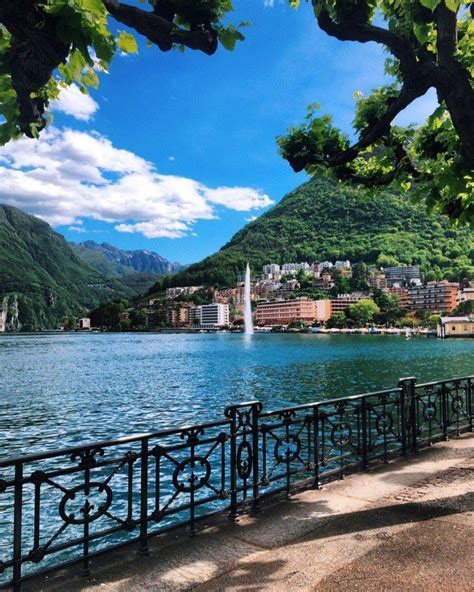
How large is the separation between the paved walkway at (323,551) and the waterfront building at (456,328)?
478 feet

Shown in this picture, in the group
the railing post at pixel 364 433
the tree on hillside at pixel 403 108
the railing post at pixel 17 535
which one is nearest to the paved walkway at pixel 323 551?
the railing post at pixel 17 535

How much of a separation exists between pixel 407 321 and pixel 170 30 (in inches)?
7521

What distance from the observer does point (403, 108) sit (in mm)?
6793

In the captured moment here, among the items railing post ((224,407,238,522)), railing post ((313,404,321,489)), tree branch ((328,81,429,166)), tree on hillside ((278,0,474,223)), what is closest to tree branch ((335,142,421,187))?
tree on hillside ((278,0,474,223))

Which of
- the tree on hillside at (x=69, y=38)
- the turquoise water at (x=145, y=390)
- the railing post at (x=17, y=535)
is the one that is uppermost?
the tree on hillside at (x=69, y=38)

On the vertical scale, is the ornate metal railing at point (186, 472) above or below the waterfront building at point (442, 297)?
below

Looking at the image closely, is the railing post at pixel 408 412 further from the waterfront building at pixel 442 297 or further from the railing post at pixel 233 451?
the waterfront building at pixel 442 297

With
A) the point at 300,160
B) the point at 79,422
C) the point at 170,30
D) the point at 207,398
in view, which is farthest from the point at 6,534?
the point at 207,398

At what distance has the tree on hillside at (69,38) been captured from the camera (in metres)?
3.59

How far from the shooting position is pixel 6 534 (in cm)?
1049

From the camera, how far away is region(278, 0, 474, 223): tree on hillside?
5.54 meters

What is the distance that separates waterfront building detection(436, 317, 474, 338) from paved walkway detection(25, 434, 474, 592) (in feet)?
478

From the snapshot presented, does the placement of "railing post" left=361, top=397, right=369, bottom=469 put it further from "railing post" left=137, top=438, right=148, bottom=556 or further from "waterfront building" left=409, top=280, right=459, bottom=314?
"waterfront building" left=409, top=280, right=459, bottom=314

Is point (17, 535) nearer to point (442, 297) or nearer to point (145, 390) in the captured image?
point (145, 390)
